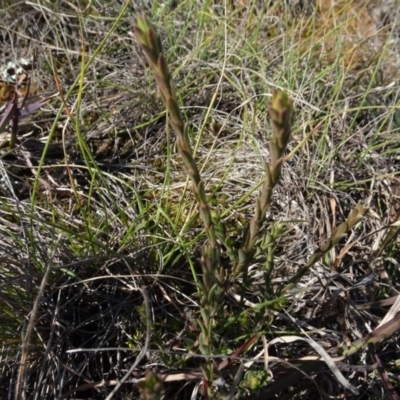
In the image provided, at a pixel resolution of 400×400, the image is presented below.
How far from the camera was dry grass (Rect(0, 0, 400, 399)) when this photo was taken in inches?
44.2

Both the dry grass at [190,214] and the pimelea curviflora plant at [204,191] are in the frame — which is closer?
→ the pimelea curviflora plant at [204,191]

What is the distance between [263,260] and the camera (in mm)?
1289

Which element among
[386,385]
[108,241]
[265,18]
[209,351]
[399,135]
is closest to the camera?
[209,351]

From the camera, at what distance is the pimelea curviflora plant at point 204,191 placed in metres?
0.69

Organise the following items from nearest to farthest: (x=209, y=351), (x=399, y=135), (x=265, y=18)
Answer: (x=209, y=351), (x=399, y=135), (x=265, y=18)

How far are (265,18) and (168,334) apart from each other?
1090mm

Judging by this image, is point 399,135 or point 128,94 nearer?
point 399,135

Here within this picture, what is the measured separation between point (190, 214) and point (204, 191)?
47 cm

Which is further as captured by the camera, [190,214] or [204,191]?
[190,214]

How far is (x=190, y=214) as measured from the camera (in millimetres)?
1309

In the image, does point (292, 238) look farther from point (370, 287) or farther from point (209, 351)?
point (209, 351)

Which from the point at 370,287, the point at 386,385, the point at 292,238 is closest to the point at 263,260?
the point at 292,238

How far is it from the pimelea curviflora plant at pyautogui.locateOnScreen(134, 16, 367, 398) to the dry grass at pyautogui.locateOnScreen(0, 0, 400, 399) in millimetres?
44

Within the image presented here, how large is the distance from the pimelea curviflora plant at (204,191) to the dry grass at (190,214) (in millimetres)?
44
